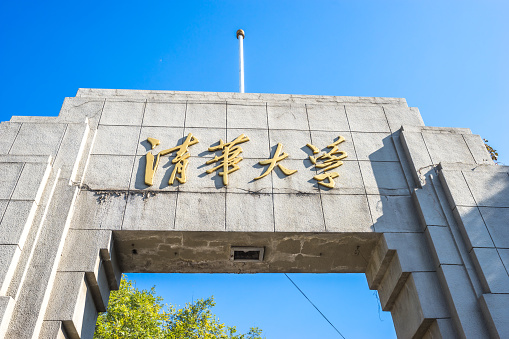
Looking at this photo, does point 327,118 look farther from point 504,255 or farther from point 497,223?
point 504,255

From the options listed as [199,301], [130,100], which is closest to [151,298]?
[199,301]

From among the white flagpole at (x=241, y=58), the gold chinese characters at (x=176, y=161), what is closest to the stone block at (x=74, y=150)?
the gold chinese characters at (x=176, y=161)

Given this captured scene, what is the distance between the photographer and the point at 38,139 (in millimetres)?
8148

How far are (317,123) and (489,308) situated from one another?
4556mm

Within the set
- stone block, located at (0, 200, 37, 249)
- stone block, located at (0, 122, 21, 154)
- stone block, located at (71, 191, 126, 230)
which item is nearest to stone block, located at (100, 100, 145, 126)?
stone block, located at (0, 122, 21, 154)

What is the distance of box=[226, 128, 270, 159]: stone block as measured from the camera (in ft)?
27.8

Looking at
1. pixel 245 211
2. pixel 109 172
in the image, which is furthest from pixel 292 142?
pixel 109 172

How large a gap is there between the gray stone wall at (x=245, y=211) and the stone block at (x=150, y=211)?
2 centimetres

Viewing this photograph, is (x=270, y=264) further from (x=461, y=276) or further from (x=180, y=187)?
(x=461, y=276)

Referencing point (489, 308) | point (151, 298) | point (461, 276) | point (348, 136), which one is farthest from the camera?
point (151, 298)

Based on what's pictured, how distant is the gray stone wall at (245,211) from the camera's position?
646cm

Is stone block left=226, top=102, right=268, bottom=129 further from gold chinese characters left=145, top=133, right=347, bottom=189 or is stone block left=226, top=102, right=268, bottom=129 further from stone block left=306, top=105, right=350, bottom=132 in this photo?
stone block left=306, top=105, right=350, bottom=132

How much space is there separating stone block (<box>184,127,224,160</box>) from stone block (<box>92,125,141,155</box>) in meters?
1.00

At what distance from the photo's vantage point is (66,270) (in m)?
6.52
